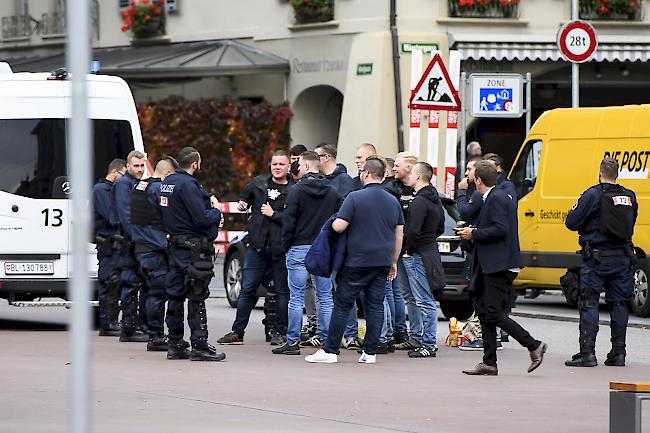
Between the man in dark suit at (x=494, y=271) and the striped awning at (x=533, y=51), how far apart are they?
62.1 ft

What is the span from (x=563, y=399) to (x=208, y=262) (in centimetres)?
380

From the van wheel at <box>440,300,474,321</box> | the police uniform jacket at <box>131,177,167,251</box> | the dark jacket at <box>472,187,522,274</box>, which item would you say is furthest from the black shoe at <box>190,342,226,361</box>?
the van wheel at <box>440,300,474,321</box>

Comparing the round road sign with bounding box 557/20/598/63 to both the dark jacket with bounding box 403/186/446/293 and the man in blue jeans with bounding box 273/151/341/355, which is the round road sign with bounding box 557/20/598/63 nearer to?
the dark jacket with bounding box 403/186/446/293

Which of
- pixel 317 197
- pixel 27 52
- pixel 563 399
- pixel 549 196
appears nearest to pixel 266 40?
pixel 27 52

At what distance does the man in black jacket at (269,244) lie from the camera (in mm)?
15883

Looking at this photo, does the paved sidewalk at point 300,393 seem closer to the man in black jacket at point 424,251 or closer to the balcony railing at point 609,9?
the man in black jacket at point 424,251

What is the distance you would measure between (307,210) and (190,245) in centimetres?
128

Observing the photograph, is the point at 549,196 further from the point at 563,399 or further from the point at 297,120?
the point at 297,120

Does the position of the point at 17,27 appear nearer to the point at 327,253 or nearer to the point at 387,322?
the point at 387,322

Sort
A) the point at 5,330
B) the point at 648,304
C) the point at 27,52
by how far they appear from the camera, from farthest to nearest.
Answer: the point at 27,52
the point at 648,304
the point at 5,330

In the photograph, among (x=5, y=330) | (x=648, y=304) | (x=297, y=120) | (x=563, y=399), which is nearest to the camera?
(x=563, y=399)

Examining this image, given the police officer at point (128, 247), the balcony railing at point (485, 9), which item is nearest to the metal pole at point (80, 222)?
the police officer at point (128, 247)

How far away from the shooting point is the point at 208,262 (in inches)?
575

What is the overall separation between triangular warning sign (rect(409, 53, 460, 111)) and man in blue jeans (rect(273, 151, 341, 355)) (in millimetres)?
6370
